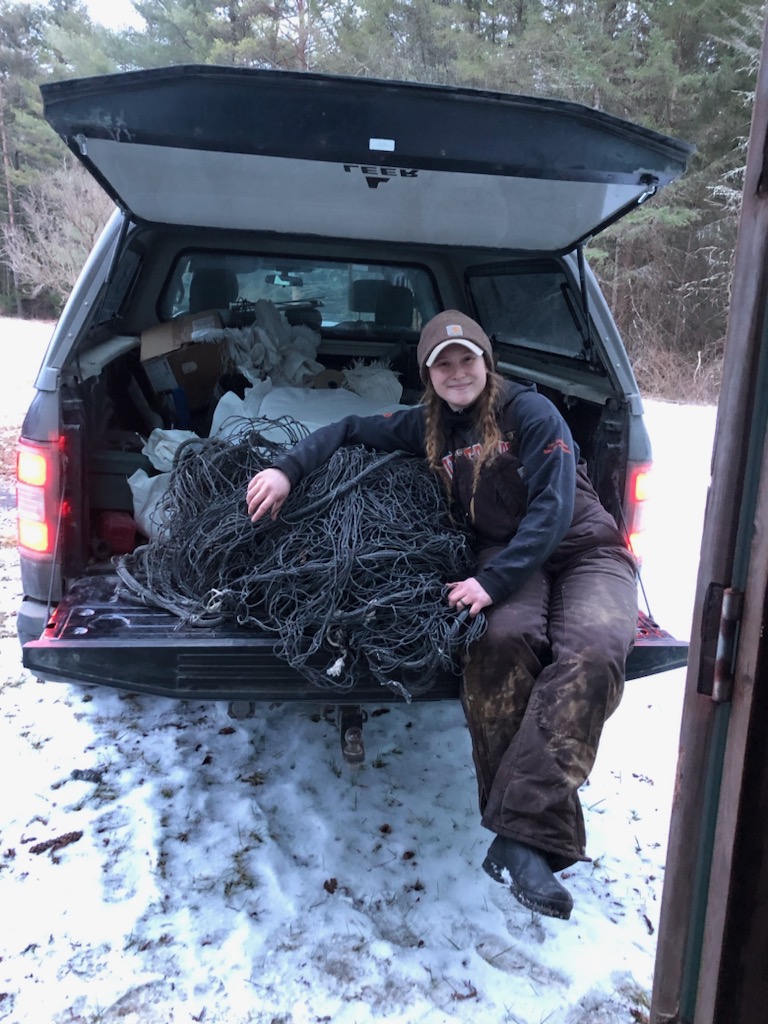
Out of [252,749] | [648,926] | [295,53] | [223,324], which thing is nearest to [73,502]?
[252,749]

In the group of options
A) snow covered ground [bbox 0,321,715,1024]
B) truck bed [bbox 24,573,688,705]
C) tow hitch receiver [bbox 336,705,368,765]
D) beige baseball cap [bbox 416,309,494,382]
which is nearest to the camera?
snow covered ground [bbox 0,321,715,1024]

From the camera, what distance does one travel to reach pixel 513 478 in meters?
2.41

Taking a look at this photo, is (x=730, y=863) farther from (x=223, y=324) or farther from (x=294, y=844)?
(x=223, y=324)

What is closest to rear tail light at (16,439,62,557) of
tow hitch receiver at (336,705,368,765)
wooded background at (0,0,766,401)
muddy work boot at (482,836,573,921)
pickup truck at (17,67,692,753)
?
pickup truck at (17,67,692,753)

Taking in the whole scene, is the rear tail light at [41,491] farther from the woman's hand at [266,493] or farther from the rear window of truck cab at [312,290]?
the rear window of truck cab at [312,290]

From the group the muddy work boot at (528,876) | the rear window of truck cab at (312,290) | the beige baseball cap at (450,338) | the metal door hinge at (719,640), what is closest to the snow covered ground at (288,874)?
the muddy work boot at (528,876)

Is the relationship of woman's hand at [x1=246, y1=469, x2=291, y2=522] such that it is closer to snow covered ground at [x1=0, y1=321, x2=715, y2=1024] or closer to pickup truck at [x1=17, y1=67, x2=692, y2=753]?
pickup truck at [x1=17, y1=67, x2=692, y2=753]

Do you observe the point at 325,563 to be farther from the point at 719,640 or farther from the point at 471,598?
the point at 719,640

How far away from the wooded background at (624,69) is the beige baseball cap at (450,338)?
1149 centimetres

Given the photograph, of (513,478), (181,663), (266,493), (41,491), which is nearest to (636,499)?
(513,478)

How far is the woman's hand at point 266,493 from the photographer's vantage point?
235 cm

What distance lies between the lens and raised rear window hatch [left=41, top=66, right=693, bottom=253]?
6.27 feet

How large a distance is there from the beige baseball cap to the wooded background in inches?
452

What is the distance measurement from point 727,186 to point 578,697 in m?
15.9
